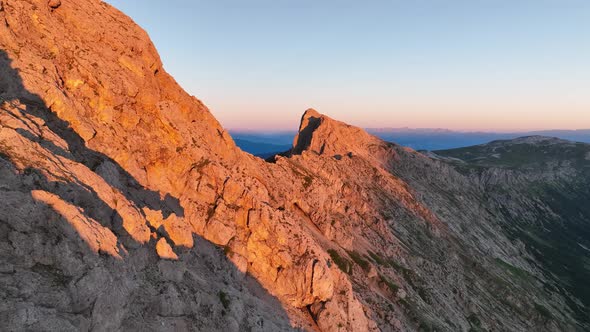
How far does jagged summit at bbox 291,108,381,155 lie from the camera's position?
138500 millimetres

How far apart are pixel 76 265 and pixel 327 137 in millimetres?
126698

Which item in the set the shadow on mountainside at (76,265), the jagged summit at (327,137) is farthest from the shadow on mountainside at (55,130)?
the jagged summit at (327,137)

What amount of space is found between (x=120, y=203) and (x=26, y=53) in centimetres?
1905

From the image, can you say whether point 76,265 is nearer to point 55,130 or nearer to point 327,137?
point 55,130

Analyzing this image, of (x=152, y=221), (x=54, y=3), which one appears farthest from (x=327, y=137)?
(x=152, y=221)

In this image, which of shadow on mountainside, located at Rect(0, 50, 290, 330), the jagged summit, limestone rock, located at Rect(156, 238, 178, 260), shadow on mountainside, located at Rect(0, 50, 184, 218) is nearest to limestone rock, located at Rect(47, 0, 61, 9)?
shadow on mountainside, located at Rect(0, 50, 184, 218)

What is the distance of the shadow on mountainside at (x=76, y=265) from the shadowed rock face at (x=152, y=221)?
0.09 meters

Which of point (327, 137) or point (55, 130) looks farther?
point (327, 137)

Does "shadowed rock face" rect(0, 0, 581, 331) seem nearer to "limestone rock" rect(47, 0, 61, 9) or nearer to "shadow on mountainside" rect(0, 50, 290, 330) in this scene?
"shadow on mountainside" rect(0, 50, 290, 330)

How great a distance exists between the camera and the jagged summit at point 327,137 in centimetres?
13850

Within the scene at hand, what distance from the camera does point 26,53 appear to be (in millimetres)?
31781

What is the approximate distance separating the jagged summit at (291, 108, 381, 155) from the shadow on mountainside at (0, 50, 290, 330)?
10346 centimetres

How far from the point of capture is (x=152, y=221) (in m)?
30.2

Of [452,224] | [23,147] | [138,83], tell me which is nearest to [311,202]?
[138,83]
